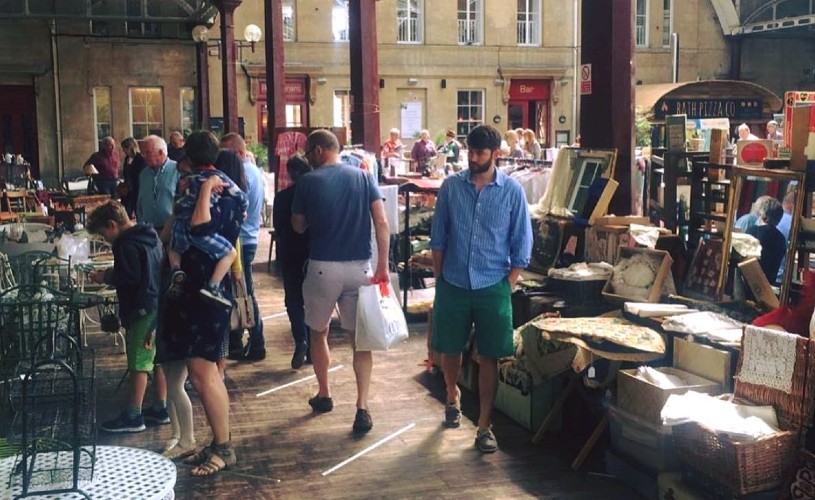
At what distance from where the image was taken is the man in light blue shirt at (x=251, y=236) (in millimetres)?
6910

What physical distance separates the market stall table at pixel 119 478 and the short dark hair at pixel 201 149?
1545mm

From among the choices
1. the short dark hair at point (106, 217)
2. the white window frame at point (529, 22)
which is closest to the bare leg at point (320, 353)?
the short dark hair at point (106, 217)

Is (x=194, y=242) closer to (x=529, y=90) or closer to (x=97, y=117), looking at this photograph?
(x=97, y=117)

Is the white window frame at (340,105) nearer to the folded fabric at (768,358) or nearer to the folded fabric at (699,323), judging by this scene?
the folded fabric at (699,323)

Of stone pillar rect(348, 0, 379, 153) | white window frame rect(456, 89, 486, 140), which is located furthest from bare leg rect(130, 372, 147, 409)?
Answer: white window frame rect(456, 89, 486, 140)

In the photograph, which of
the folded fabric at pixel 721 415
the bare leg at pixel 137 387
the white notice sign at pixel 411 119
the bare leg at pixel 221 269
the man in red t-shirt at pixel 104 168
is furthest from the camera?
the white notice sign at pixel 411 119

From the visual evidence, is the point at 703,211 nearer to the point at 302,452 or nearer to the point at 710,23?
the point at 302,452

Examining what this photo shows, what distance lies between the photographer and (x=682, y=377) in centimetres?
472

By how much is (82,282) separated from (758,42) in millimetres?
24804

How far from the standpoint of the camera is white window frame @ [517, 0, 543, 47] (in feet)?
87.9

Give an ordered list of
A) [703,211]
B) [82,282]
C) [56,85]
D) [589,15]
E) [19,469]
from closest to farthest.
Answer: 1. [19,469]
2. [703,211]
3. [589,15]
4. [82,282]
5. [56,85]

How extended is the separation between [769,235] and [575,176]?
1.39 meters

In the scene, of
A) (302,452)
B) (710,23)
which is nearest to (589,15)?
(302,452)

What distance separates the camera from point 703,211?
560cm
